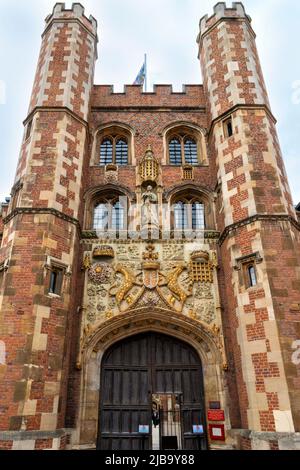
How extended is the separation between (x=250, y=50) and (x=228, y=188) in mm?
6887

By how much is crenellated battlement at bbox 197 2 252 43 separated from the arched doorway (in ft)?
45.4

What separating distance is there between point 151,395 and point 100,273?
12.6ft

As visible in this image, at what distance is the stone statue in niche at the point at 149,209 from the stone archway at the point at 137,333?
3.05 metres

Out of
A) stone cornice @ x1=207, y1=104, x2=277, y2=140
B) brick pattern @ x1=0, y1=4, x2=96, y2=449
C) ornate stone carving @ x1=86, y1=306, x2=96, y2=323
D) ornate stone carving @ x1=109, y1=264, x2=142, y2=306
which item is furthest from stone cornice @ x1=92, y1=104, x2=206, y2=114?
ornate stone carving @ x1=86, y1=306, x2=96, y2=323

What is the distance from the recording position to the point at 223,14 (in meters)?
15.5

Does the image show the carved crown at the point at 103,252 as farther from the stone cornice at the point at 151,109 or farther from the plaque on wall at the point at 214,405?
the stone cornice at the point at 151,109

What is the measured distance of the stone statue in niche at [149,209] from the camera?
1180 centimetres

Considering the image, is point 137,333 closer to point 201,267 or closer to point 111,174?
point 201,267

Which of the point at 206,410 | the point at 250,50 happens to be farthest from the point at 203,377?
the point at 250,50

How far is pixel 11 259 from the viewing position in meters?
9.49

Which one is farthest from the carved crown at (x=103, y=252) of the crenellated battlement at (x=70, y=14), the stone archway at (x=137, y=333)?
the crenellated battlement at (x=70, y=14)

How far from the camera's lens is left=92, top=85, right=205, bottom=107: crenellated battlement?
1554 cm

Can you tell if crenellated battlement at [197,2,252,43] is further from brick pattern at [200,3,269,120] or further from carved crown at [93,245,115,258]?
carved crown at [93,245,115,258]

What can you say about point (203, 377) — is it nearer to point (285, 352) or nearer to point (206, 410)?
point (206, 410)
